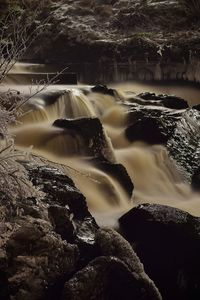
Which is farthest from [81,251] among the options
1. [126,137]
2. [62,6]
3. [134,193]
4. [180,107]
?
[62,6]

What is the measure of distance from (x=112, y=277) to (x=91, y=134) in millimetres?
2836

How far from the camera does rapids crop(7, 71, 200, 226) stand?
6.30m

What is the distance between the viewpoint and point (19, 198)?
417 centimetres

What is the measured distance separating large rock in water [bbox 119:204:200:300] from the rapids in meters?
0.51

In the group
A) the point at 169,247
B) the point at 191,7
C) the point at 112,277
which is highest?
the point at 191,7

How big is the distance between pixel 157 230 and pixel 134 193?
1789 millimetres

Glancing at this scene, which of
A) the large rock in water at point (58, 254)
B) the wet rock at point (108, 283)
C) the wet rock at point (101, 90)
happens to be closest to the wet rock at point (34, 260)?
the large rock in water at point (58, 254)

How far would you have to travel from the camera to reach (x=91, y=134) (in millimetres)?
6902

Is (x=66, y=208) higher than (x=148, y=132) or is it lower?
higher

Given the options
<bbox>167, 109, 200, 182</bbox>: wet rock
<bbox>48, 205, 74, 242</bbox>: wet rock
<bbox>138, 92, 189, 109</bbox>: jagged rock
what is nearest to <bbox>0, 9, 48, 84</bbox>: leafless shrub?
<bbox>48, 205, 74, 242</bbox>: wet rock

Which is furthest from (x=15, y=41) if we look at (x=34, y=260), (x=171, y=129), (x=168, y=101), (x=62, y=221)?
(x=168, y=101)

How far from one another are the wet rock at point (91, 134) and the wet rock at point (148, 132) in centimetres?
110

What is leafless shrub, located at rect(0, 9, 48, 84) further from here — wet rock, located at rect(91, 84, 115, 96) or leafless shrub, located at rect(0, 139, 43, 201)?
wet rock, located at rect(91, 84, 115, 96)

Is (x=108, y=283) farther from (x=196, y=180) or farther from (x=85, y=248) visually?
(x=196, y=180)
